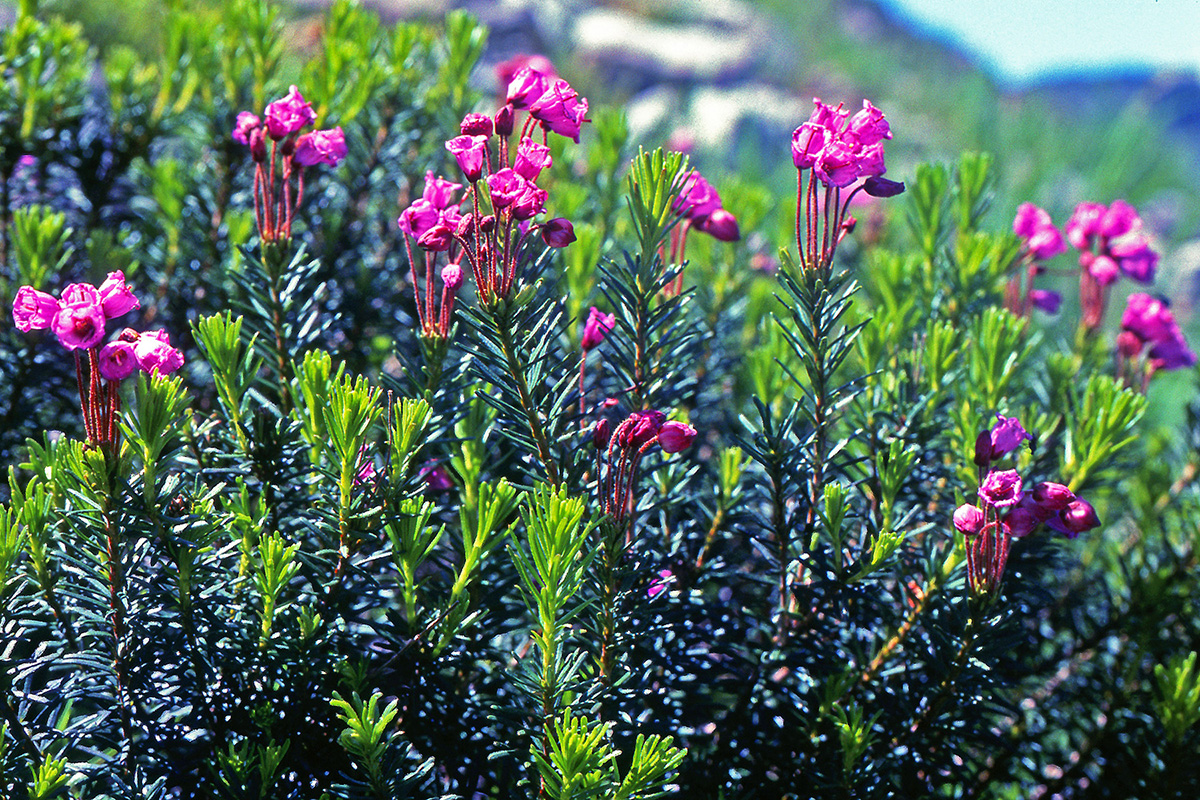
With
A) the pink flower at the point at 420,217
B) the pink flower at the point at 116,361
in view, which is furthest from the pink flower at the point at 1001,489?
the pink flower at the point at 116,361

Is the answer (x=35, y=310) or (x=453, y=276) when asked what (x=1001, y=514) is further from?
(x=35, y=310)

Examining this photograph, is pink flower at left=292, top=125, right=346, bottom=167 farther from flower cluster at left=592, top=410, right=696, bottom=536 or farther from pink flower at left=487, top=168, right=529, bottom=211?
flower cluster at left=592, top=410, right=696, bottom=536

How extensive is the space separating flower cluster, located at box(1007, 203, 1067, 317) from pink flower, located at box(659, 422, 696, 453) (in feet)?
3.34

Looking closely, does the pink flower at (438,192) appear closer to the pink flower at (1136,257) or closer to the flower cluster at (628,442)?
the flower cluster at (628,442)

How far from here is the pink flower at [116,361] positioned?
3.05ft

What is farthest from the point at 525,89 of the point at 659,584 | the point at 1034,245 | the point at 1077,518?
the point at 1034,245

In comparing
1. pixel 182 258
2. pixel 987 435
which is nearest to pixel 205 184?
pixel 182 258

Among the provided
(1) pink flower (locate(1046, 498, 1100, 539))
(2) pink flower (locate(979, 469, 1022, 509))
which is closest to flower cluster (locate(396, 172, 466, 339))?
(2) pink flower (locate(979, 469, 1022, 509))

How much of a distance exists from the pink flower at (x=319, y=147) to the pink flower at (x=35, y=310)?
416 mm

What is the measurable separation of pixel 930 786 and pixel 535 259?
40.4 inches

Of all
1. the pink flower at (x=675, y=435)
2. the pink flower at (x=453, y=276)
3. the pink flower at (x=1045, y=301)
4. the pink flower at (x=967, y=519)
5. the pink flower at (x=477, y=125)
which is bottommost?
the pink flower at (x=967, y=519)

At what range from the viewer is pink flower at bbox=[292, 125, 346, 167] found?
1.21 meters

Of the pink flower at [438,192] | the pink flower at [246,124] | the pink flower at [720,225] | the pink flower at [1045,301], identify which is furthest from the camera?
the pink flower at [1045,301]

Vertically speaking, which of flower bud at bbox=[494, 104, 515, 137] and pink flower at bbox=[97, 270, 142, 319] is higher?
flower bud at bbox=[494, 104, 515, 137]
